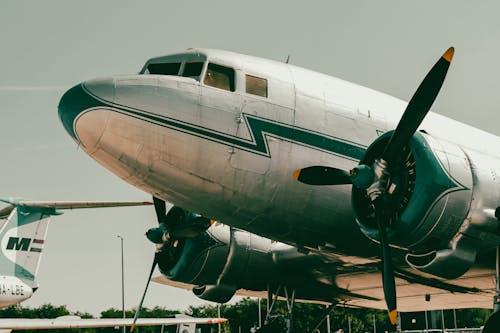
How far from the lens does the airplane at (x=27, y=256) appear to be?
32.3 metres

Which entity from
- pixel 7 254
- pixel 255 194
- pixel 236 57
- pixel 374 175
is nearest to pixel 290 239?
pixel 255 194

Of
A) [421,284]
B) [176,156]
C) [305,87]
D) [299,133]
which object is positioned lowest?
[421,284]

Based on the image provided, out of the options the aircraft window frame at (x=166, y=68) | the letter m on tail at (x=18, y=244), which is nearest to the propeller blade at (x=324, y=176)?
the aircraft window frame at (x=166, y=68)

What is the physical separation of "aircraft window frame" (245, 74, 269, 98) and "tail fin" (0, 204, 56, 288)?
82.3 feet

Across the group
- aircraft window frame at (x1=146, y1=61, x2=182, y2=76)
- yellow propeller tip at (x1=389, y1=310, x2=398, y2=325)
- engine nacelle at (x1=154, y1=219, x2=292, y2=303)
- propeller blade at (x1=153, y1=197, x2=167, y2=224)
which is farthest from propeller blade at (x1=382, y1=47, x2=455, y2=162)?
propeller blade at (x1=153, y1=197, x2=167, y2=224)

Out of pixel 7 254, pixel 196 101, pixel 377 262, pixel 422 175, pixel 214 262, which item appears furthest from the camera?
pixel 7 254

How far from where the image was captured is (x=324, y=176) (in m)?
Answer: 11.3

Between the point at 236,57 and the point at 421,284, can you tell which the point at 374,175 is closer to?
the point at 236,57

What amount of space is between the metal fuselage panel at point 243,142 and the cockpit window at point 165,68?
20.3 inches

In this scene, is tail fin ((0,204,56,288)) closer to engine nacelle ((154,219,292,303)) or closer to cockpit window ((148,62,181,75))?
engine nacelle ((154,219,292,303))

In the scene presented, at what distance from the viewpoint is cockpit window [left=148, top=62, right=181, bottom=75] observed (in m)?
11.8

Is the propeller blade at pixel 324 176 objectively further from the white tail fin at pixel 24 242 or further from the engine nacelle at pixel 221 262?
the white tail fin at pixel 24 242

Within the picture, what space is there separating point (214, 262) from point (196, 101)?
251 inches

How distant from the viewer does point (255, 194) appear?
11.5 m
